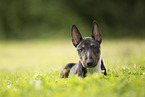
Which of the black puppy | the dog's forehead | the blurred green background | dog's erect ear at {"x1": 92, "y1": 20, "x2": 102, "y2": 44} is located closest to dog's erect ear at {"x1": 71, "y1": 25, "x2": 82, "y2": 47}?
the black puppy

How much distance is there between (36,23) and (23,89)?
81.3ft

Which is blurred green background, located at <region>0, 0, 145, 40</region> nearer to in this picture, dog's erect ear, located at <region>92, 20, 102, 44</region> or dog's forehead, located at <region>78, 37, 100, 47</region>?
dog's erect ear, located at <region>92, 20, 102, 44</region>

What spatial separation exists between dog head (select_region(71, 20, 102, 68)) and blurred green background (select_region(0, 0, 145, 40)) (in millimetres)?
19957

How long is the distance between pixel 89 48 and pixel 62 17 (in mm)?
22872

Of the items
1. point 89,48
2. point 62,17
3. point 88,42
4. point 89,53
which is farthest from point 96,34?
point 62,17

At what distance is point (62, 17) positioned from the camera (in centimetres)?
2778

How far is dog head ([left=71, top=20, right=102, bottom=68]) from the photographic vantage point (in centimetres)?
510

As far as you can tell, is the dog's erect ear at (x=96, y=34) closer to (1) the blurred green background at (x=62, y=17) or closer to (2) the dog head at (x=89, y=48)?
(2) the dog head at (x=89, y=48)

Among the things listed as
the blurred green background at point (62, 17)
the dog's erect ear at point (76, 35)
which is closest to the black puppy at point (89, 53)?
the dog's erect ear at point (76, 35)

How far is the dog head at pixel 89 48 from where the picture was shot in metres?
5.10

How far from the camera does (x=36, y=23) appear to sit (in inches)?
1117

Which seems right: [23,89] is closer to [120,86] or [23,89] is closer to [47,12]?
[120,86]

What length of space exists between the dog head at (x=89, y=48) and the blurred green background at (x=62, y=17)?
65.5ft

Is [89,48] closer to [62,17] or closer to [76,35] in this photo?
[76,35]
